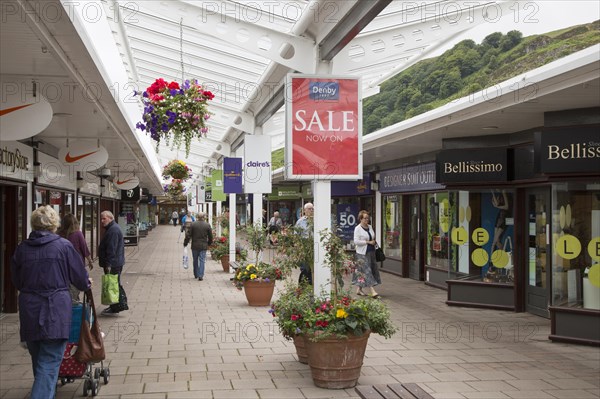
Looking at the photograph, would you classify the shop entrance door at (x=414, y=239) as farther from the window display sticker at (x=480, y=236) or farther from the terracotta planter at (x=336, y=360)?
the terracotta planter at (x=336, y=360)

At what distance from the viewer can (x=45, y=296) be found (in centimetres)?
475

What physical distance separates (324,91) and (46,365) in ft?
11.2

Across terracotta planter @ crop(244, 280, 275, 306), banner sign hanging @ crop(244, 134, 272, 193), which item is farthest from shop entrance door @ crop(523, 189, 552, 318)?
banner sign hanging @ crop(244, 134, 272, 193)

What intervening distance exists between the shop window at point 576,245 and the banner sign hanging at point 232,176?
7.20 m

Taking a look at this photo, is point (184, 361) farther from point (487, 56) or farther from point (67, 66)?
point (487, 56)

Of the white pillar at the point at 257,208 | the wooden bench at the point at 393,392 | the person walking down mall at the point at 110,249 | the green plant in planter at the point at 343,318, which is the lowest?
the wooden bench at the point at 393,392

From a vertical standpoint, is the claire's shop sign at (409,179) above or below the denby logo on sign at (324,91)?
below

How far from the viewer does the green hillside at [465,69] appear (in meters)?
46.2

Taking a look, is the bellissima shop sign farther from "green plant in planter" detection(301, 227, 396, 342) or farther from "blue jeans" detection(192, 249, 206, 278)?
"blue jeans" detection(192, 249, 206, 278)

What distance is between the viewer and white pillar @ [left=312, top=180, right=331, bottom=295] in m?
6.40

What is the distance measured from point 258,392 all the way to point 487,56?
48992mm

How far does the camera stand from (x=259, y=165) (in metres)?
11.7

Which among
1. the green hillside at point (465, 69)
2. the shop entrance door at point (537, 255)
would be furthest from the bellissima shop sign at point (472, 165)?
the green hillside at point (465, 69)

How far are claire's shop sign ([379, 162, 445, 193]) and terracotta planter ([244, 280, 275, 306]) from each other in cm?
419
